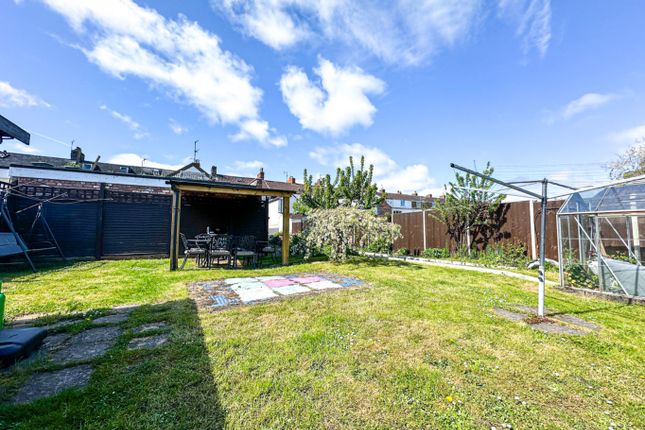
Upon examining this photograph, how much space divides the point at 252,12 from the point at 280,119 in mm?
6808

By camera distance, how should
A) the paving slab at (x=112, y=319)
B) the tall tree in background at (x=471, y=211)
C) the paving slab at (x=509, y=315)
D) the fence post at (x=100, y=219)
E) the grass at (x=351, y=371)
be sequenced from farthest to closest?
the tall tree in background at (x=471, y=211), the fence post at (x=100, y=219), the paving slab at (x=509, y=315), the paving slab at (x=112, y=319), the grass at (x=351, y=371)

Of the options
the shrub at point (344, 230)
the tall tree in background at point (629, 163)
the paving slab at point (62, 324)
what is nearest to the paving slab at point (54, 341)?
the paving slab at point (62, 324)

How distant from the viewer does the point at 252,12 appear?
286 inches

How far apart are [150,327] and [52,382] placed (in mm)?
1213

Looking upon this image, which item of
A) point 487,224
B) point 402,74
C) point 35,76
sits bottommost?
point 487,224

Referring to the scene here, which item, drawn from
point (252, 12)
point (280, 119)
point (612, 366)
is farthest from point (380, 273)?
point (280, 119)

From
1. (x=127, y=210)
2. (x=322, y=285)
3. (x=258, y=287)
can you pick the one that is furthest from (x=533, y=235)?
(x=127, y=210)

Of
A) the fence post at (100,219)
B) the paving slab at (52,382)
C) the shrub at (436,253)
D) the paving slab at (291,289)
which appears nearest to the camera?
the paving slab at (52,382)

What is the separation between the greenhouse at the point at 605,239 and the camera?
16.6 feet

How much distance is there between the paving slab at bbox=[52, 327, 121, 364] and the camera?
2.60 metres

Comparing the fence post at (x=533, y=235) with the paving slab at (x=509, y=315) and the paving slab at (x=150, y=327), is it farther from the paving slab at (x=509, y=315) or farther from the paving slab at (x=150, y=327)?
the paving slab at (x=150, y=327)

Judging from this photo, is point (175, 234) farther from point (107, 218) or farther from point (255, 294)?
point (107, 218)

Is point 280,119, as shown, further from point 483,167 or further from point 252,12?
point 483,167

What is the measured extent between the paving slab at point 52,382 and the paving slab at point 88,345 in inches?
8.3
